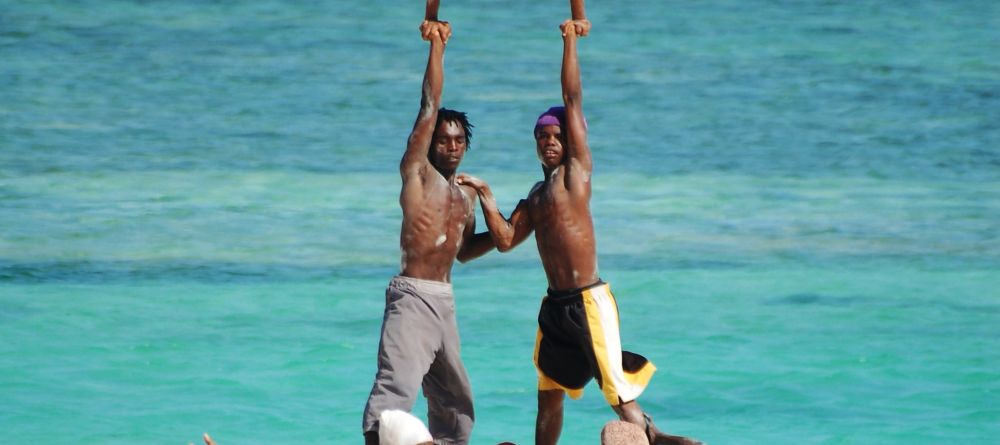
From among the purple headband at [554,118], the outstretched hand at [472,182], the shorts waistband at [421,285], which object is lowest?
the shorts waistband at [421,285]

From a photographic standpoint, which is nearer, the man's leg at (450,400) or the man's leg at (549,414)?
the man's leg at (450,400)

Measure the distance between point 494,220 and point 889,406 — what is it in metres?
4.52

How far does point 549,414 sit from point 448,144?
41.9 inches

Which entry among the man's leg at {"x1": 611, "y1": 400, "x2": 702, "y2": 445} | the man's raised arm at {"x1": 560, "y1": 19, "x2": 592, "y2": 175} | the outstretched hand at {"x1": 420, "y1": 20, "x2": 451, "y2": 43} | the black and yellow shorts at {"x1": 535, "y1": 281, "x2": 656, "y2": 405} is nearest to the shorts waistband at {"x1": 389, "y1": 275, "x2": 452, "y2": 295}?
the black and yellow shorts at {"x1": 535, "y1": 281, "x2": 656, "y2": 405}

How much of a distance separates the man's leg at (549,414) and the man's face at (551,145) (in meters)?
0.84

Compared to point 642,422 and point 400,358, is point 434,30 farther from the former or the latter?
point 642,422

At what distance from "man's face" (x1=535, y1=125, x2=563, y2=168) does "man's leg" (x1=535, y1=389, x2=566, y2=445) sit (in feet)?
2.76

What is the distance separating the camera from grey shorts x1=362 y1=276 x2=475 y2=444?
18.9 ft

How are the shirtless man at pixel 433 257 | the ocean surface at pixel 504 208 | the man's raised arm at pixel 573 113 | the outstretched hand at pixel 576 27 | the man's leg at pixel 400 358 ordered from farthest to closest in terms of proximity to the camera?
the ocean surface at pixel 504 208
the outstretched hand at pixel 576 27
the man's raised arm at pixel 573 113
the shirtless man at pixel 433 257
the man's leg at pixel 400 358

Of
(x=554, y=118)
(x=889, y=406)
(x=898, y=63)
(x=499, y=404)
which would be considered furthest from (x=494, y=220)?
(x=898, y=63)

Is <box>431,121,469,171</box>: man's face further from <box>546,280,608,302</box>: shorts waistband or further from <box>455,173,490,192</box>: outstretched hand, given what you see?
<box>546,280,608,302</box>: shorts waistband

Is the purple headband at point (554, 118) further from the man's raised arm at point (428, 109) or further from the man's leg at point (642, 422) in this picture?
the man's leg at point (642, 422)

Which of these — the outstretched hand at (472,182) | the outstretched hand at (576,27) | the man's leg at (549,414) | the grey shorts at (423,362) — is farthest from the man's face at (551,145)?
the man's leg at (549,414)

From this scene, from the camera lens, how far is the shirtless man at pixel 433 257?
5906mm
